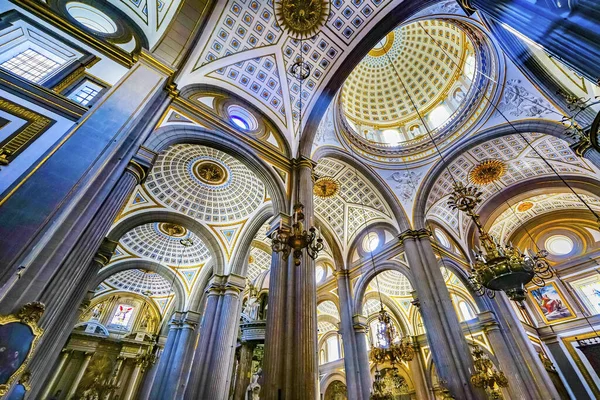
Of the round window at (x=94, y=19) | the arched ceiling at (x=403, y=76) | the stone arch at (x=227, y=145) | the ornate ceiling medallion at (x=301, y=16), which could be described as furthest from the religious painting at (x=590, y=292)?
the round window at (x=94, y=19)

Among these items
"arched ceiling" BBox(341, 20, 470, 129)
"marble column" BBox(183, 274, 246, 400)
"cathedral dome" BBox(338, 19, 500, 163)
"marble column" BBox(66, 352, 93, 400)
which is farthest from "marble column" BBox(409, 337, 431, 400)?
"marble column" BBox(66, 352, 93, 400)

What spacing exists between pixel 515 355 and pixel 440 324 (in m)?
5.64

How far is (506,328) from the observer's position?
1164cm

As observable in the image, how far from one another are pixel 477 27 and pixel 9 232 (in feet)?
43.5

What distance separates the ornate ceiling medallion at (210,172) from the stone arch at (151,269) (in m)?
6.63

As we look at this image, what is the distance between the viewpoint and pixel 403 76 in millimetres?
13609

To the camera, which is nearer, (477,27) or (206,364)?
(206,364)

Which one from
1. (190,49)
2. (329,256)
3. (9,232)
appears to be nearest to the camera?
(9,232)

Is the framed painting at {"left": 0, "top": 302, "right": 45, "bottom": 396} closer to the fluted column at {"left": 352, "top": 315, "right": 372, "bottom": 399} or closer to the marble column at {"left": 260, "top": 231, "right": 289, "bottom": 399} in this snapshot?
the marble column at {"left": 260, "top": 231, "right": 289, "bottom": 399}

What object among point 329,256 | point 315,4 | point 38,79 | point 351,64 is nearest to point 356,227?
point 329,256

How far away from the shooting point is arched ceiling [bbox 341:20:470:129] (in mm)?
12273

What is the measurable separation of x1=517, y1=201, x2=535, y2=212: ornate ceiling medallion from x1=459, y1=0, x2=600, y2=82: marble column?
14.0 m

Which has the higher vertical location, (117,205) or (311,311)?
(117,205)

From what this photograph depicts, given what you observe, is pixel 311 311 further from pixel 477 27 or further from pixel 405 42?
pixel 405 42
